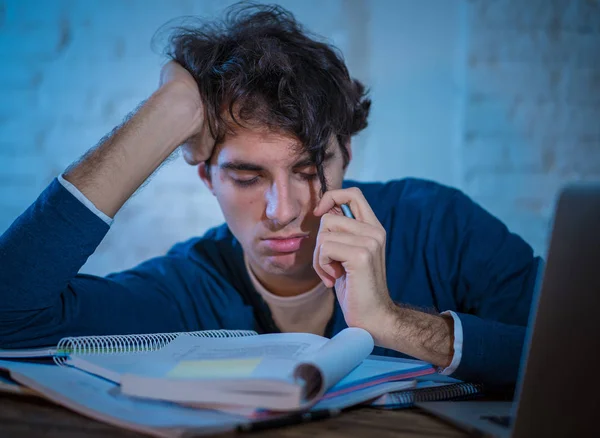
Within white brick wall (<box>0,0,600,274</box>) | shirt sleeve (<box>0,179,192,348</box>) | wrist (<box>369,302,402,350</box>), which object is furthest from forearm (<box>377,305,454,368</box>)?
white brick wall (<box>0,0,600,274</box>)

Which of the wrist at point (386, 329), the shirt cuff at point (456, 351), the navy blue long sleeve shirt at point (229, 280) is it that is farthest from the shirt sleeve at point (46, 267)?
the shirt cuff at point (456, 351)

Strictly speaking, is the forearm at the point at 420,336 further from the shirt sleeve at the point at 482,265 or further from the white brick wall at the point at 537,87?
the white brick wall at the point at 537,87

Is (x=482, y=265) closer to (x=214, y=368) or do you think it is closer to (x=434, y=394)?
(x=434, y=394)

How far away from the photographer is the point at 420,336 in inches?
41.2

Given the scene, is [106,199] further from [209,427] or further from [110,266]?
[110,266]

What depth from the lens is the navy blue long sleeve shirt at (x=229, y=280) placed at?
114 centimetres

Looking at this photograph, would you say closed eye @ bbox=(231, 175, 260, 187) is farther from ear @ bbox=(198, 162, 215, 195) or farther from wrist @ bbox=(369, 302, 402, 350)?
wrist @ bbox=(369, 302, 402, 350)

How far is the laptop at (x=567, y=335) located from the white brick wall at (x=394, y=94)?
1.59 meters

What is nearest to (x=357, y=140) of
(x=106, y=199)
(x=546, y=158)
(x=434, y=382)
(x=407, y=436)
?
(x=546, y=158)

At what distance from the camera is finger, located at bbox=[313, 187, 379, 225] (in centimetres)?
119

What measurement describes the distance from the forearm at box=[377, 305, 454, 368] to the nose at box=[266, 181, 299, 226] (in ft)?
1.10

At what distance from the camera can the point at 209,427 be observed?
67 cm

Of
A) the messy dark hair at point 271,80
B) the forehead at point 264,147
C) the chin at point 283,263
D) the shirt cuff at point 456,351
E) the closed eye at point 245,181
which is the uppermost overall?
the messy dark hair at point 271,80

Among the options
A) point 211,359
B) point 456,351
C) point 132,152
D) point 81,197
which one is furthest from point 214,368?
point 132,152
